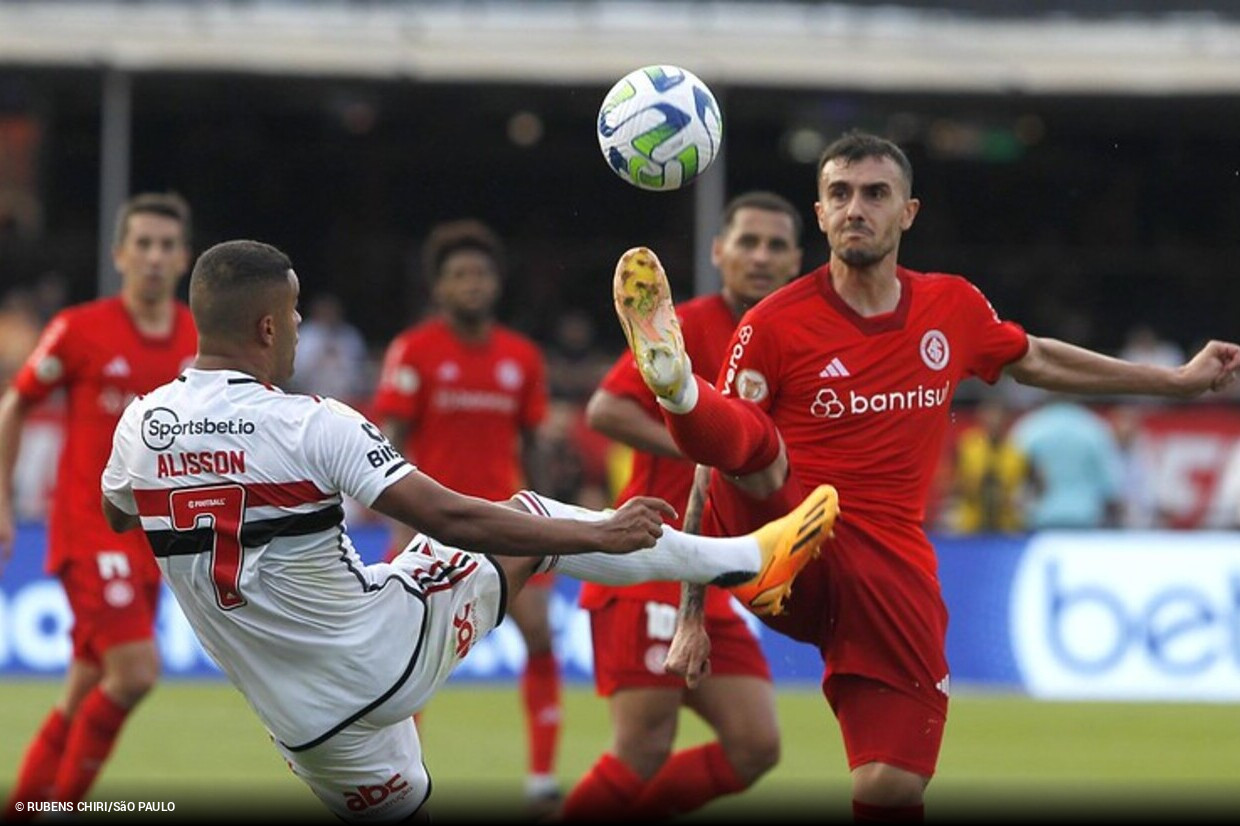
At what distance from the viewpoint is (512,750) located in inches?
480

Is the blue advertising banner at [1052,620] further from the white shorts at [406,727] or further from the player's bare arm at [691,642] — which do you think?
the white shorts at [406,727]

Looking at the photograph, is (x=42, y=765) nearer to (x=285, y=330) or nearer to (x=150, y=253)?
(x=150, y=253)

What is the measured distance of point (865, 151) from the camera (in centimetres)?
711

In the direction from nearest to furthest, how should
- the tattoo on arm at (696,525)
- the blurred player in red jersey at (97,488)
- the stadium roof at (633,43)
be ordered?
the tattoo on arm at (696,525) → the blurred player in red jersey at (97,488) → the stadium roof at (633,43)

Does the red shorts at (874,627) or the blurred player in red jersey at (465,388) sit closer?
the red shorts at (874,627)

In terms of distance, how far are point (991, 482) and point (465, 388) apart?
8898mm

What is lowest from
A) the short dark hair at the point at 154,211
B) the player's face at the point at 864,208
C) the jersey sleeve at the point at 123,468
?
the jersey sleeve at the point at 123,468

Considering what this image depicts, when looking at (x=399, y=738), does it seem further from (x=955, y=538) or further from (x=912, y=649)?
(x=955, y=538)

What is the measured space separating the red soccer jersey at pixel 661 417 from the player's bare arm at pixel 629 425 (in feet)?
0.12

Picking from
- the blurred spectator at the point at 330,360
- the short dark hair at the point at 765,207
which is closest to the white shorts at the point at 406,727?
the short dark hair at the point at 765,207

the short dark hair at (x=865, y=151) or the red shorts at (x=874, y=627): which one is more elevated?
the short dark hair at (x=865, y=151)

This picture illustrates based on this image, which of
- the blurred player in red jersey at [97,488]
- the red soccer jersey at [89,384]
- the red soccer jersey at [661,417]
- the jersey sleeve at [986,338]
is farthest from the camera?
the red soccer jersey at [89,384]

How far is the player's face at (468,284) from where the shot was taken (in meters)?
11.1

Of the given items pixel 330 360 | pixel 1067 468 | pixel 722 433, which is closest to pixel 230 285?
pixel 722 433
